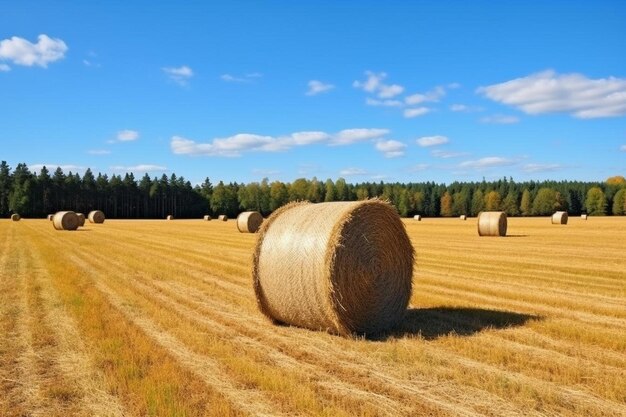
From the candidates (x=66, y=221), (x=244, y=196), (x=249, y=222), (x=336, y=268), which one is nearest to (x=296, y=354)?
(x=336, y=268)

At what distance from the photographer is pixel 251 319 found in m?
10.3

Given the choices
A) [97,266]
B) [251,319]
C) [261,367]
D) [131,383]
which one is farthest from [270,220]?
[97,266]

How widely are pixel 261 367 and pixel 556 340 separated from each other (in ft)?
14.6

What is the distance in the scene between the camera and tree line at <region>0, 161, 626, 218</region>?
108m

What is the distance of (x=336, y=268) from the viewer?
921 centimetres

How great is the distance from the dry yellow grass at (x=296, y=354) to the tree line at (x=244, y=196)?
9372 centimetres

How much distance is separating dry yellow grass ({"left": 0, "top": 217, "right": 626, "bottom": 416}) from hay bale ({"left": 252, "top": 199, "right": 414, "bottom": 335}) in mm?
374

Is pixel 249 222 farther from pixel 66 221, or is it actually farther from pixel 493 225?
pixel 493 225

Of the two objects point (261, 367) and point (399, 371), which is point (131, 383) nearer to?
point (261, 367)

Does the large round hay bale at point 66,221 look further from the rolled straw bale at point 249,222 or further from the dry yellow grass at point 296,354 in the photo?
the dry yellow grass at point 296,354

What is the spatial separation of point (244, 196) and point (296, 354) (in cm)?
12497

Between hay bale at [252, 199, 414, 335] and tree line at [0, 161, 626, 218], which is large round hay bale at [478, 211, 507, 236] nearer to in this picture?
hay bale at [252, 199, 414, 335]

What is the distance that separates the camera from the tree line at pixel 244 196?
353 ft

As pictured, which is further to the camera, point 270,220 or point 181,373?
point 270,220
